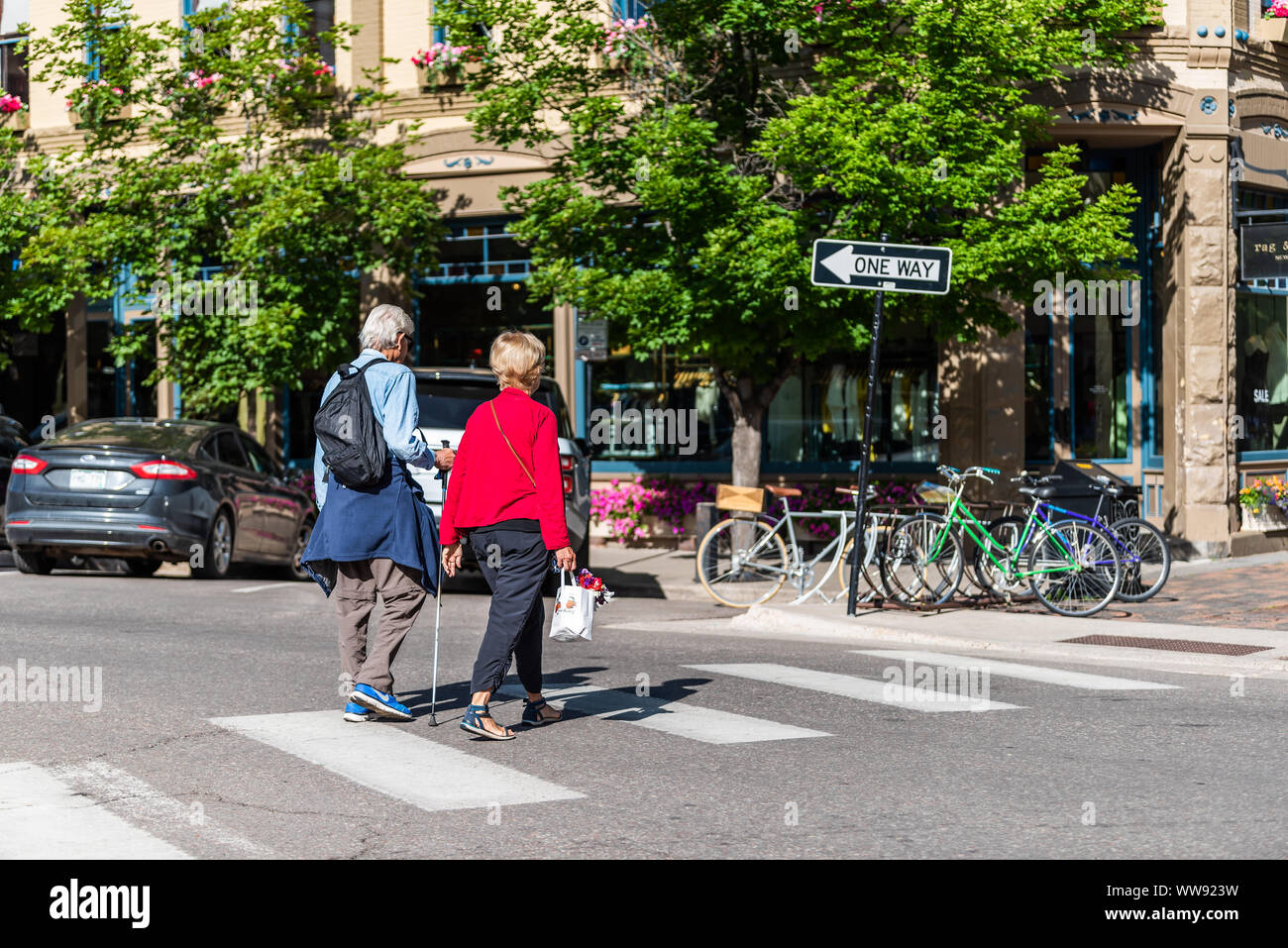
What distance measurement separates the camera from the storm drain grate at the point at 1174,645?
10.6m

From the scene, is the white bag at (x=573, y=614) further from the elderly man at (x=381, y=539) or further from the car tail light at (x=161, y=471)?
the car tail light at (x=161, y=471)

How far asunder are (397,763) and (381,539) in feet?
4.04

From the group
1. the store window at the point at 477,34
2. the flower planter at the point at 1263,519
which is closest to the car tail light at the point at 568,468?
the store window at the point at 477,34

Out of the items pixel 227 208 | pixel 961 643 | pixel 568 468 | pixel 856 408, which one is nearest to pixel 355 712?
pixel 961 643

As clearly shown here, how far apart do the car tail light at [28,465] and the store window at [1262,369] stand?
12983 mm

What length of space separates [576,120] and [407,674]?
26.8 feet

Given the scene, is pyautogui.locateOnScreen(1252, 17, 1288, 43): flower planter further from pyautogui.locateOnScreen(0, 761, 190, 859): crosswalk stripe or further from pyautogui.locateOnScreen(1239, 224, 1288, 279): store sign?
pyautogui.locateOnScreen(0, 761, 190, 859): crosswalk stripe

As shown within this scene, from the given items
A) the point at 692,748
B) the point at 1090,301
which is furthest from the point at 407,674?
the point at 1090,301

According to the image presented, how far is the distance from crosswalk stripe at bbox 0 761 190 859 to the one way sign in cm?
756

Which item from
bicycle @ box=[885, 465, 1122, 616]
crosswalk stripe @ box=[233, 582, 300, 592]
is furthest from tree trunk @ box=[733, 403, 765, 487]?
crosswalk stripe @ box=[233, 582, 300, 592]

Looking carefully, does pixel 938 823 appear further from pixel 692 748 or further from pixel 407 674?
pixel 407 674

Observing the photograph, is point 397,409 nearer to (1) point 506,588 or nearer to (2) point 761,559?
(1) point 506,588

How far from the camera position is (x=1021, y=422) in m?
18.3
